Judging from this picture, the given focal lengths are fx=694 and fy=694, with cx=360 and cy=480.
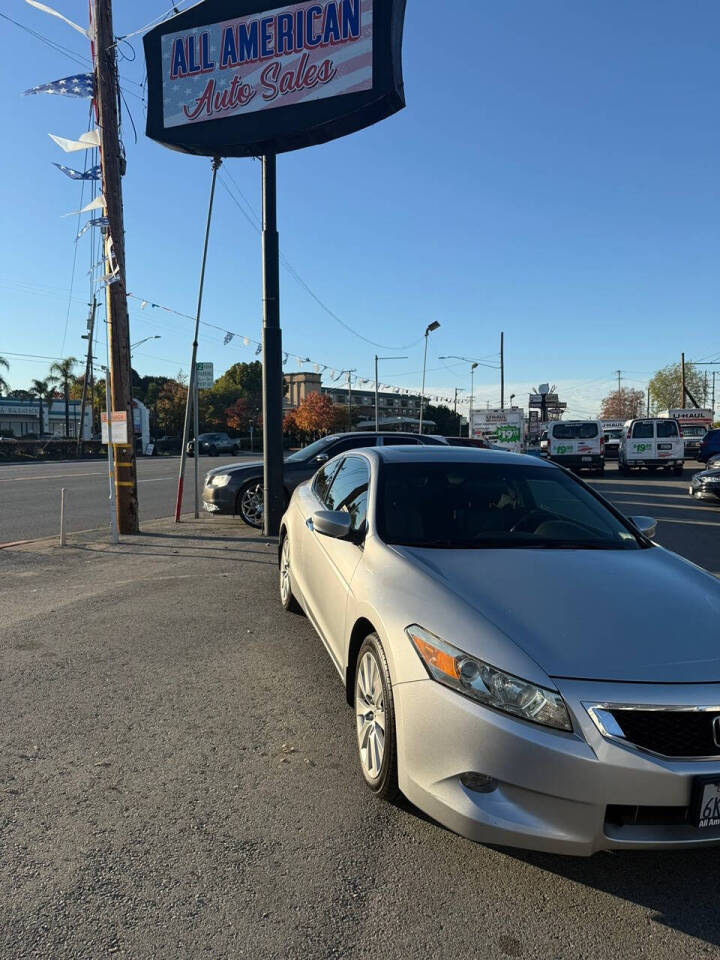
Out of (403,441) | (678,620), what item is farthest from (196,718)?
(403,441)

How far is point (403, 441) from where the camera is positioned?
39.0 ft

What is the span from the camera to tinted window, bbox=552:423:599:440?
983 inches

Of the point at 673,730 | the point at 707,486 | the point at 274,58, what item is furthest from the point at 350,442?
the point at 673,730

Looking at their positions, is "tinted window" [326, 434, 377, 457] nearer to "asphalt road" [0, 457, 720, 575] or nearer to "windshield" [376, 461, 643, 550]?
"asphalt road" [0, 457, 720, 575]

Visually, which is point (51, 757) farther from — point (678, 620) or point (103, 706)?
point (678, 620)

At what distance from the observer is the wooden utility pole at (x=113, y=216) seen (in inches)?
381

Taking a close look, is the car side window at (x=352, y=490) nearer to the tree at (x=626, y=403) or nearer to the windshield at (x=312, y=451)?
the windshield at (x=312, y=451)

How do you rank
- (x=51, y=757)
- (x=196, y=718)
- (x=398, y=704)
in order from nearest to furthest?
(x=398, y=704), (x=51, y=757), (x=196, y=718)

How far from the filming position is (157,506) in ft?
49.5

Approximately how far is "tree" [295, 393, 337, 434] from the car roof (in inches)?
2913

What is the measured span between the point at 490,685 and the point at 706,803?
0.76m

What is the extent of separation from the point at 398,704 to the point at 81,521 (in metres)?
10.9

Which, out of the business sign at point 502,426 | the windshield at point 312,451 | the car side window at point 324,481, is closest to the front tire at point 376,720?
the car side window at point 324,481

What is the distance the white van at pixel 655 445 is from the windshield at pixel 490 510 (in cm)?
2252
